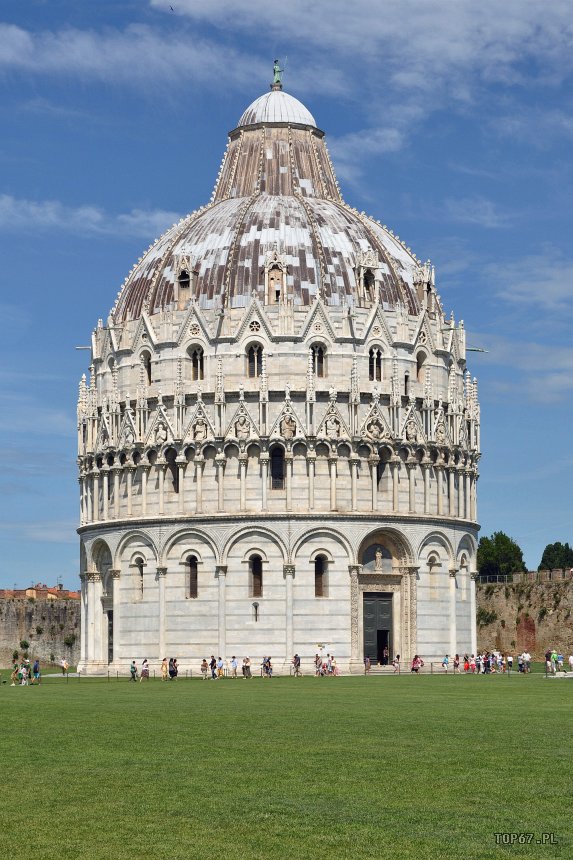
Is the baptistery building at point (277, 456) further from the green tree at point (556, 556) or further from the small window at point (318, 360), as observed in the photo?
the green tree at point (556, 556)

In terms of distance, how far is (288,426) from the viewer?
84000 mm

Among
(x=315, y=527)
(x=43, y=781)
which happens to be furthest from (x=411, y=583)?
(x=43, y=781)

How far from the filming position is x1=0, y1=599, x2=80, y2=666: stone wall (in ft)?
360

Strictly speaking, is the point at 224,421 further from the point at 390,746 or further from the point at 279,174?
the point at 390,746

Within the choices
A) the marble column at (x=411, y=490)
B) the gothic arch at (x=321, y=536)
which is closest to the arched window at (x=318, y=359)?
the marble column at (x=411, y=490)

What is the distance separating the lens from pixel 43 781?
24.8 m

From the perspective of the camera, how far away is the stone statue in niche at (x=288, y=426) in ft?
275

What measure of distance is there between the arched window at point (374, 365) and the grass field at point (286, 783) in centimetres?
4645

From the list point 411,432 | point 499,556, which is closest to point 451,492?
point 411,432

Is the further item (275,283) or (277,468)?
→ (275,283)

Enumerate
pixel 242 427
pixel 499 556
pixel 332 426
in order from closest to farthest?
1. pixel 242 427
2. pixel 332 426
3. pixel 499 556

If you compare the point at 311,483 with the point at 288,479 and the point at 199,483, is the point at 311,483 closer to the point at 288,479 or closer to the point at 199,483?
the point at 288,479

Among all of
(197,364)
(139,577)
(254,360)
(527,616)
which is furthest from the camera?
(527,616)

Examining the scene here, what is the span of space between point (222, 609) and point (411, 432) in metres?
14.8
